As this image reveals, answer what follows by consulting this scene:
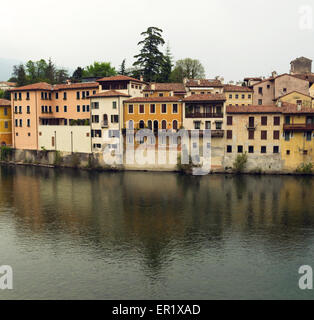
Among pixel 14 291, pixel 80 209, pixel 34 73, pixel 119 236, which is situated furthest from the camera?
pixel 34 73

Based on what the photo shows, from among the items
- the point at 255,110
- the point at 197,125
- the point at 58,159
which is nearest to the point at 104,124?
the point at 58,159

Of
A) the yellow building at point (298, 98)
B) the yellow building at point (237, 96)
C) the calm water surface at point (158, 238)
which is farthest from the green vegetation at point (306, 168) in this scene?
the yellow building at point (237, 96)

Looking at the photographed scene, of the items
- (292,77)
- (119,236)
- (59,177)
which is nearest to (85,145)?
(59,177)

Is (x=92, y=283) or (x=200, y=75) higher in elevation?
(x=200, y=75)

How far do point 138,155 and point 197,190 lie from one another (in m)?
15.8

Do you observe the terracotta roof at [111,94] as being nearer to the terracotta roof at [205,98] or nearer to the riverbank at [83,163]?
the riverbank at [83,163]

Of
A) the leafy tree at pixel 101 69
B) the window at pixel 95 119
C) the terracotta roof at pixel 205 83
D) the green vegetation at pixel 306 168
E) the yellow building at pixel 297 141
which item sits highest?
the leafy tree at pixel 101 69

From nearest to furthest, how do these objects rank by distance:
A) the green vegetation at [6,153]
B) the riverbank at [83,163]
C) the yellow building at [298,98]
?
the riverbank at [83,163] → the yellow building at [298,98] → the green vegetation at [6,153]

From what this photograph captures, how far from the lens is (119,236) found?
112ft

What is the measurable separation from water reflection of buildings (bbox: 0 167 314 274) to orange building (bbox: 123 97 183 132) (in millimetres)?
7890

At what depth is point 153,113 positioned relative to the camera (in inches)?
2493

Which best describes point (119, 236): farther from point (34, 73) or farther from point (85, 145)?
point (34, 73)

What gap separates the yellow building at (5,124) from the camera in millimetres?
78812

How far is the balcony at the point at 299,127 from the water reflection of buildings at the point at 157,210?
7.31m
